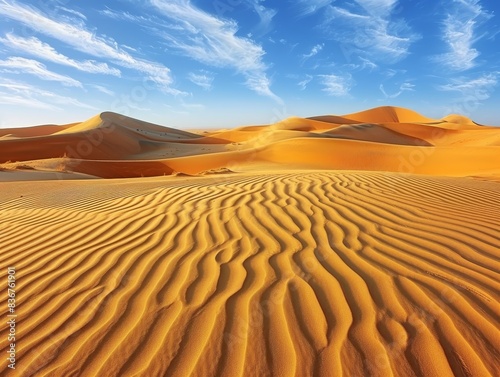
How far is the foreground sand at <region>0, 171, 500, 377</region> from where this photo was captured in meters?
1.78

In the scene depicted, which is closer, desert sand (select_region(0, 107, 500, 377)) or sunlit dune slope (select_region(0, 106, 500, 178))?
desert sand (select_region(0, 107, 500, 377))

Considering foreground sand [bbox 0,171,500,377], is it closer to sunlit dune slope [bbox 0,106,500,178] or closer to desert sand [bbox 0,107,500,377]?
desert sand [bbox 0,107,500,377]

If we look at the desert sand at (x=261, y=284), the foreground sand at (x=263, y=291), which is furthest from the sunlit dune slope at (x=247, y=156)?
the foreground sand at (x=263, y=291)

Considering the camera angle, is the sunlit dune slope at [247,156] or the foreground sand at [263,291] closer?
the foreground sand at [263,291]

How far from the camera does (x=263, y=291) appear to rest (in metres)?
2.38

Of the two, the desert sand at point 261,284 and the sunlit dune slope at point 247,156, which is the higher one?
the desert sand at point 261,284

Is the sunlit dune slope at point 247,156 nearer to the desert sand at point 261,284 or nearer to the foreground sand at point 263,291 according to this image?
the desert sand at point 261,284

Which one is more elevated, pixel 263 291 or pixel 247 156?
pixel 263 291

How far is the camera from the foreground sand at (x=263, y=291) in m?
1.78

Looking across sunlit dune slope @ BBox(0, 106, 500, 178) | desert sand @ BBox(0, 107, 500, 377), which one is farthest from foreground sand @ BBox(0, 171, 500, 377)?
sunlit dune slope @ BBox(0, 106, 500, 178)

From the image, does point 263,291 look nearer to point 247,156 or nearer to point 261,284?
point 261,284

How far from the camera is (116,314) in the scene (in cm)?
219

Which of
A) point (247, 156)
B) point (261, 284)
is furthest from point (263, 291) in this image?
point (247, 156)

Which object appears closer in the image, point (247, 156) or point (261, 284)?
point (261, 284)
